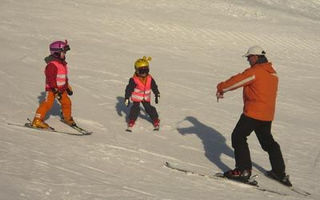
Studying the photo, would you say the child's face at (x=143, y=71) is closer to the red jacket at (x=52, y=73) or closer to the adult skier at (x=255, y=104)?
the red jacket at (x=52, y=73)

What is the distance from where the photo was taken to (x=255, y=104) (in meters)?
7.84

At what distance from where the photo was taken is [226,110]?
13164mm

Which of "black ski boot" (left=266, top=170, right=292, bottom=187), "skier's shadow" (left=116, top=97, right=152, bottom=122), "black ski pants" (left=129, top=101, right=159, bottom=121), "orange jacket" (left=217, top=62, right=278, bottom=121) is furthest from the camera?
"skier's shadow" (left=116, top=97, right=152, bottom=122)

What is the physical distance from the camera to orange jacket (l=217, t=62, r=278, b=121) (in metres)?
7.62

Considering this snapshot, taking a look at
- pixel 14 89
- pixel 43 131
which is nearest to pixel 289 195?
pixel 43 131

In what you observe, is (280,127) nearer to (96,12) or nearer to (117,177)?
(117,177)

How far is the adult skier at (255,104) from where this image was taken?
7.66m

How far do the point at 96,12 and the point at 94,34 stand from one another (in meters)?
3.31

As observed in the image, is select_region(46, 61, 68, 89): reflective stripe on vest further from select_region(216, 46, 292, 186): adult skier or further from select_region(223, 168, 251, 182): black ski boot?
select_region(223, 168, 251, 182): black ski boot

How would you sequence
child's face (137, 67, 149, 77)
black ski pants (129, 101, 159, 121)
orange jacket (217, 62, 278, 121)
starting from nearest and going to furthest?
orange jacket (217, 62, 278, 121) → child's face (137, 67, 149, 77) → black ski pants (129, 101, 159, 121)

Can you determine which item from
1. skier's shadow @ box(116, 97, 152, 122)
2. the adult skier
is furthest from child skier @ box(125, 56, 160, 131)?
the adult skier

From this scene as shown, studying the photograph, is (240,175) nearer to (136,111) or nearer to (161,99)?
(136,111)

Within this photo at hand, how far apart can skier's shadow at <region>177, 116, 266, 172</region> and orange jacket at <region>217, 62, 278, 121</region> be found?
4.60 ft

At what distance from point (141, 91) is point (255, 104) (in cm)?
324
